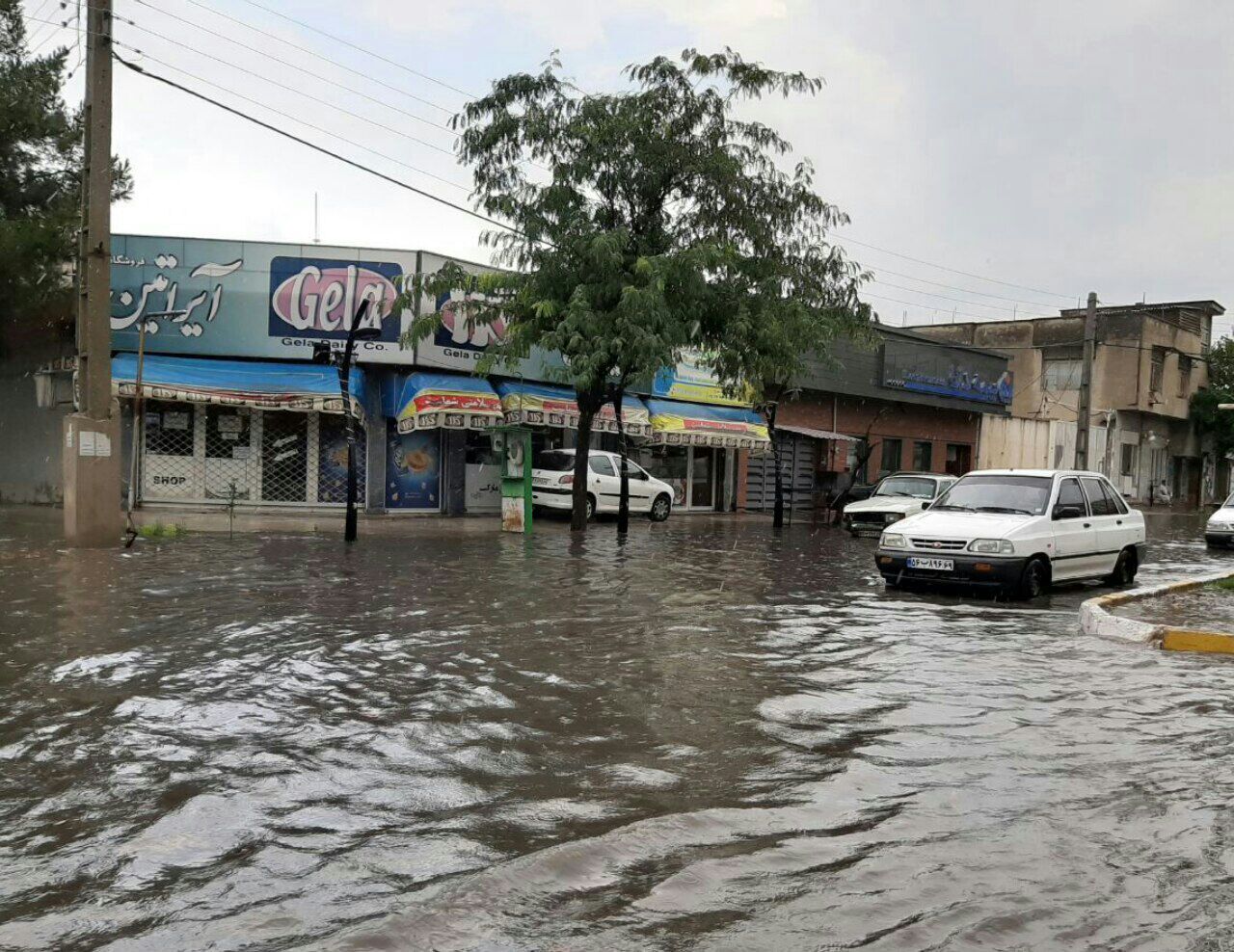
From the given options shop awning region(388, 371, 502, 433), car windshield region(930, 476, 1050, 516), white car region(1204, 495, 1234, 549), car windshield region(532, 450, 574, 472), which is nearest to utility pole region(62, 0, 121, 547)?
shop awning region(388, 371, 502, 433)

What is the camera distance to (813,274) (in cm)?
2175

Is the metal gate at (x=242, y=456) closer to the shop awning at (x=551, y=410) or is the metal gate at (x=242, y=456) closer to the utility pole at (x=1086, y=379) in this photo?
the shop awning at (x=551, y=410)

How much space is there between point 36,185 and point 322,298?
19.7 ft

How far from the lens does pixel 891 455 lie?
1551 inches

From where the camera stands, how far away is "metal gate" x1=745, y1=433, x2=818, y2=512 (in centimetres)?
3381

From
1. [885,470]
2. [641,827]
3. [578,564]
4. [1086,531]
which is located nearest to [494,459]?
[578,564]

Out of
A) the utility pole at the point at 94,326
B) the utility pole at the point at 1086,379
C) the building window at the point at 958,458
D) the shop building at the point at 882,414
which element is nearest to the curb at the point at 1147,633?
the utility pole at the point at 94,326

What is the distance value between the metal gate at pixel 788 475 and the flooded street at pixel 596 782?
23.3 m

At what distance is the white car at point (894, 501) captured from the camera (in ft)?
74.8

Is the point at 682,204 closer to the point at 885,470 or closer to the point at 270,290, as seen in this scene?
the point at 270,290

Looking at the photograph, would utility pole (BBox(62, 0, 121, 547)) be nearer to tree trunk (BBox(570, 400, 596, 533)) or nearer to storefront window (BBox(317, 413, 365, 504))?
storefront window (BBox(317, 413, 365, 504))

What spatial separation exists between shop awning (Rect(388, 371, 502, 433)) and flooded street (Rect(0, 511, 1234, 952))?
12663mm

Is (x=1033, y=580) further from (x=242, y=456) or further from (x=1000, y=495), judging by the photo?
(x=242, y=456)

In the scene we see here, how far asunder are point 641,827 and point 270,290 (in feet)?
68.2
